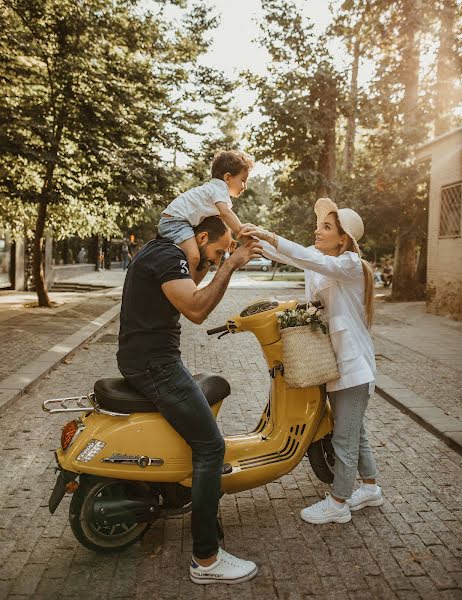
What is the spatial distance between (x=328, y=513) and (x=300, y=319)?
116cm

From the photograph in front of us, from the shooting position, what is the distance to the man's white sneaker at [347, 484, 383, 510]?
387cm

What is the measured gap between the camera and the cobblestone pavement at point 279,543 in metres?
2.96

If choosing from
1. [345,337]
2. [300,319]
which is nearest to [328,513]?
[345,337]

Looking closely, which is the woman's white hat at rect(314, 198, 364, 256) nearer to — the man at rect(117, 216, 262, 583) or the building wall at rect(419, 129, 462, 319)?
the man at rect(117, 216, 262, 583)

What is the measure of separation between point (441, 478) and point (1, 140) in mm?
9010

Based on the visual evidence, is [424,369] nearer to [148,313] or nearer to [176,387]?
[176,387]

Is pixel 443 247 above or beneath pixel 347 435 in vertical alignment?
above

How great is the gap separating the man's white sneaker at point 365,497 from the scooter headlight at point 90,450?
5.40ft

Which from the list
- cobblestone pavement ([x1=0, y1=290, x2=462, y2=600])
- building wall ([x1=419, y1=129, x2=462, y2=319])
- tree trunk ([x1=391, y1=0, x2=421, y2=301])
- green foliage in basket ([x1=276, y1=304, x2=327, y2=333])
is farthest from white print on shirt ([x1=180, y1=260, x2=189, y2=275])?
tree trunk ([x1=391, y1=0, x2=421, y2=301])

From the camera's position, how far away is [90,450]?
3.08 metres

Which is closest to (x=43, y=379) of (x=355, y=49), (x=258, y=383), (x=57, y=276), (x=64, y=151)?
(x=258, y=383)

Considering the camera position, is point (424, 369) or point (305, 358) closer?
point (305, 358)

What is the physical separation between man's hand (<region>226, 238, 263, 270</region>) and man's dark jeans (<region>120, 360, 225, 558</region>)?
1.89ft

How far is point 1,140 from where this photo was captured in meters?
10.6
